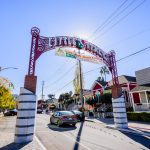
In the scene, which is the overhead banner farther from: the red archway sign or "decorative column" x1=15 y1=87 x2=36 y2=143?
"decorative column" x1=15 y1=87 x2=36 y2=143

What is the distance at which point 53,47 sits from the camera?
1244 centimetres

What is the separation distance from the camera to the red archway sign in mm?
10289

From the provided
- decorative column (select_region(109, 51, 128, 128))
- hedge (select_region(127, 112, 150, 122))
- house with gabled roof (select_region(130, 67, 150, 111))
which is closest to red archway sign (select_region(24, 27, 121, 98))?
decorative column (select_region(109, 51, 128, 128))

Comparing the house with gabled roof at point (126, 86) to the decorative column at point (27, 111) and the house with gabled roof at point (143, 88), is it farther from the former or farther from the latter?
the decorative column at point (27, 111)

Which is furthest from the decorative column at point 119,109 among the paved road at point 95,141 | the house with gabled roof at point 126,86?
the house with gabled roof at point 126,86

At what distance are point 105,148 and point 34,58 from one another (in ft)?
23.3

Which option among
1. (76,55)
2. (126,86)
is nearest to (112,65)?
(76,55)

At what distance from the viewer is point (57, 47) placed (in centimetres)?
1266

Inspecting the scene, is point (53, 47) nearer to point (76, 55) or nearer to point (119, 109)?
point (76, 55)

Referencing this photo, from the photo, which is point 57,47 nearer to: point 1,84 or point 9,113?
point 1,84

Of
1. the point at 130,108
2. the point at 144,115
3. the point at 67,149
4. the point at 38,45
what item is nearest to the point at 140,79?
the point at 130,108

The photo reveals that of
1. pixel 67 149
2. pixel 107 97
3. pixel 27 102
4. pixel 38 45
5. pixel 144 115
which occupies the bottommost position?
pixel 67 149

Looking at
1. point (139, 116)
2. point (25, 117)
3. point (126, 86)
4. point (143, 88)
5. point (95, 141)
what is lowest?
point (95, 141)

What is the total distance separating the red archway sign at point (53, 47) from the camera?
10.3m
